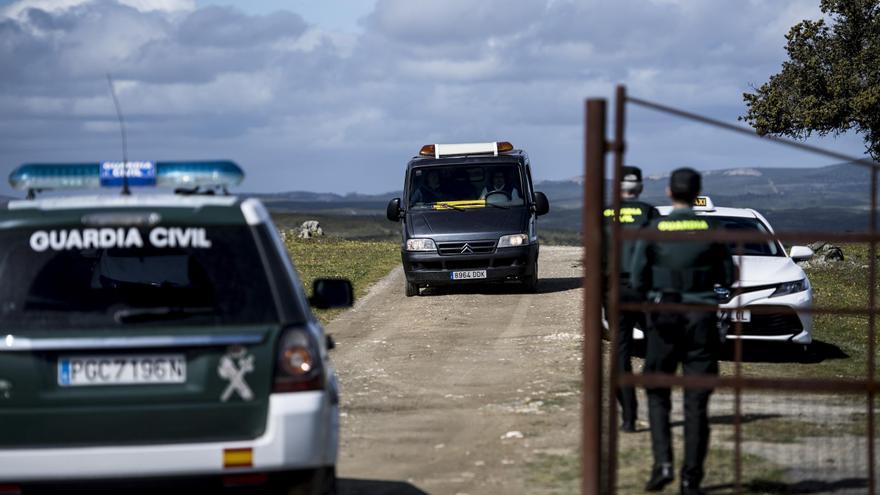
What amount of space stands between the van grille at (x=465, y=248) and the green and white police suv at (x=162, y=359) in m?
15.8

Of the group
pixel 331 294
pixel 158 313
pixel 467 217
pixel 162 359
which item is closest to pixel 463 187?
pixel 467 217

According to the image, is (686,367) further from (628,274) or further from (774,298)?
(774,298)

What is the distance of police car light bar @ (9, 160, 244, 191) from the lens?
637 cm

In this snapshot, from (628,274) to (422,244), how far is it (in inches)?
489

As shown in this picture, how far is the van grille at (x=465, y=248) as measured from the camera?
21875 millimetres

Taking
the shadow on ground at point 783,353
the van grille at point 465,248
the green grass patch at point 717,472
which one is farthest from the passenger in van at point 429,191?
the green grass patch at point 717,472

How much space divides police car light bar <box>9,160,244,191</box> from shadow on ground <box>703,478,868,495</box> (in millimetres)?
3403

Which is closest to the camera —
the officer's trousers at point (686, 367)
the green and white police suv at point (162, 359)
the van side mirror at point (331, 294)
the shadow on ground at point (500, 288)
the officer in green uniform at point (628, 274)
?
the green and white police suv at point (162, 359)

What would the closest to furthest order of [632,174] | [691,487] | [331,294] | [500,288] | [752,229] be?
1. [331,294]
2. [691,487]
3. [632,174]
4. [752,229]
5. [500,288]

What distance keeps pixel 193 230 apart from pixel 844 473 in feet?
14.4

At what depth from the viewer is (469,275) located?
21984 millimetres

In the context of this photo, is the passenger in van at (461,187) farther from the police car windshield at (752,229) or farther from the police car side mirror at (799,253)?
the police car side mirror at (799,253)

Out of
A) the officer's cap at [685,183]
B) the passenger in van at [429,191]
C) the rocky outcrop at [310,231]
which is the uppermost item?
the officer's cap at [685,183]

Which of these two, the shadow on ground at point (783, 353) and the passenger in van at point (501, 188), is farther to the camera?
the passenger in van at point (501, 188)
